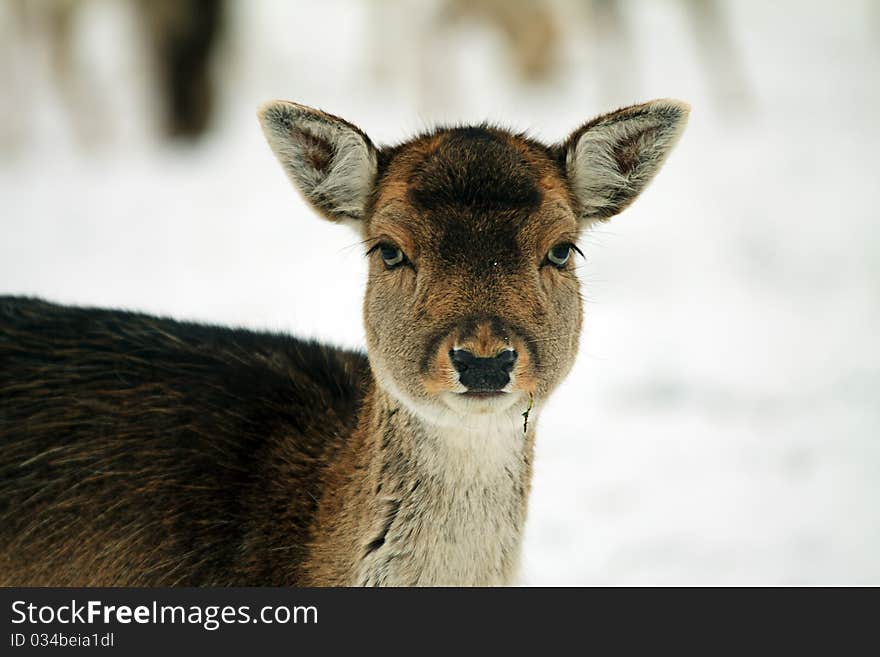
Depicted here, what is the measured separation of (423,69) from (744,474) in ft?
40.0

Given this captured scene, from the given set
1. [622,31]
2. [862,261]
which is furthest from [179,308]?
[622,31]

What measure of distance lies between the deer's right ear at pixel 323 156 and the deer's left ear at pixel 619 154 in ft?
2.50

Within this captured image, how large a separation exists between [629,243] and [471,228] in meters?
9.61

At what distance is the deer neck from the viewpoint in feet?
14.4

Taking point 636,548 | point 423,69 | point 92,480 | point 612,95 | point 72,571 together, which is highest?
point 423,69

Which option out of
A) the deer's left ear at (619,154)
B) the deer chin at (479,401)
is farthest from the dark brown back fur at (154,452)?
the deer's left ear at (619,154)

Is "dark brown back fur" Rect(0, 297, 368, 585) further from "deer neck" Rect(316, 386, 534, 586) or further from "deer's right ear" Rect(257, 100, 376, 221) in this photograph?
"deer's right ear" Rect(257, 100, 376, 221)

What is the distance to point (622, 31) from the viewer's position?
60.3ft

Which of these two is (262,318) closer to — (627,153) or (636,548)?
(636,548)

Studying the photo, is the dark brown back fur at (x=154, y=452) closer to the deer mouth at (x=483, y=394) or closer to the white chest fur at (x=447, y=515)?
the white chest fur at (x=447, y=515)

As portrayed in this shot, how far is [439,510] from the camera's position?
4395 mm

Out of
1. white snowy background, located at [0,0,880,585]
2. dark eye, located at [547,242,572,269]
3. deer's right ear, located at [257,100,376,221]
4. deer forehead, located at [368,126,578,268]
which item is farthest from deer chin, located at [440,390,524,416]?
white snowy background, located at [0,0,880,585]

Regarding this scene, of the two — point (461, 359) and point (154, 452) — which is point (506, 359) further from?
point (154, 452)

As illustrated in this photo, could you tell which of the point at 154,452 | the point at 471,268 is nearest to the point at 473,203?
the point at 471,268
